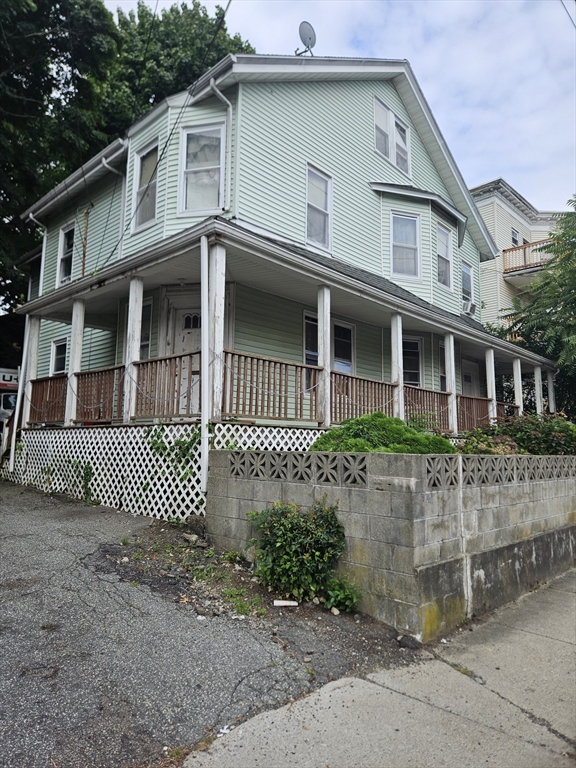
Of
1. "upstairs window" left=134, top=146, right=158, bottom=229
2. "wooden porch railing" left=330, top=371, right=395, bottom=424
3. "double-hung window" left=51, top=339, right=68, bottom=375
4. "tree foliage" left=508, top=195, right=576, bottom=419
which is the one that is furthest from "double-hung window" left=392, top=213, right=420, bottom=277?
"double-hung window" left=51, top=339, right=68, bottom=375

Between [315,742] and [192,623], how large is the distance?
5.30ft

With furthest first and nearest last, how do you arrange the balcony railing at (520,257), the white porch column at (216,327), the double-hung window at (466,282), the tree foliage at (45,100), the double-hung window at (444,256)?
the balcony railing at (520,257)
the tree foliage at (45,100)
the double-hung window at (466,282)
the double-hung window at (444,256)
the white porch column at (216,327)

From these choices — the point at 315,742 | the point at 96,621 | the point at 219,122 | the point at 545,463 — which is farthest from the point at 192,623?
the point at 219,122

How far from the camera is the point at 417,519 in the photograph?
441cm

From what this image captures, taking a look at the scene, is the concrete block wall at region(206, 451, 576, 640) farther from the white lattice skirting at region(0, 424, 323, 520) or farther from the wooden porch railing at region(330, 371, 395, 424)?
the wooden porch railing at region(330, 371, 395, 424)

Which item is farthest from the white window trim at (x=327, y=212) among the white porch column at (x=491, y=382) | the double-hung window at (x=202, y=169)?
the white porch column at (x=491, y=382)

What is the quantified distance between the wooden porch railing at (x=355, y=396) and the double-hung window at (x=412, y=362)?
356 cm

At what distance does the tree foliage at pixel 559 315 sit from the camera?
16.8m

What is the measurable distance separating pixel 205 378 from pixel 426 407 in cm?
641

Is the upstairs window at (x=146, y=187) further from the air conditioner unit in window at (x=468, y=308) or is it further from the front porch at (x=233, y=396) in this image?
the air conditioner unit in window at (x=468, y=308)

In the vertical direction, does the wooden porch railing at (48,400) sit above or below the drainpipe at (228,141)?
below

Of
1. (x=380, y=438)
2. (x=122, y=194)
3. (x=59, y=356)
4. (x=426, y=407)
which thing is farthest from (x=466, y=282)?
(x=380, y=438)

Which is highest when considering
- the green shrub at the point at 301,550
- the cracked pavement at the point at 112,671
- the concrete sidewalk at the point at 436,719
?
the green shrub at the point at 301,550

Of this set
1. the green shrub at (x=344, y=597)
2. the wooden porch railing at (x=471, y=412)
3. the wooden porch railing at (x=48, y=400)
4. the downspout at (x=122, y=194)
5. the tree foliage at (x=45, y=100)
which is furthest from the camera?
the tree foliage at (x=45, y=100)
